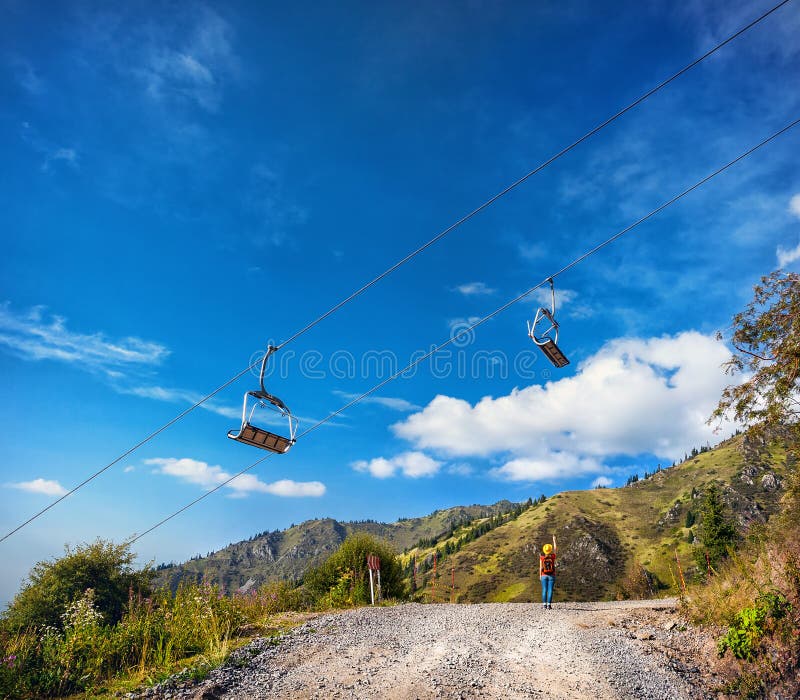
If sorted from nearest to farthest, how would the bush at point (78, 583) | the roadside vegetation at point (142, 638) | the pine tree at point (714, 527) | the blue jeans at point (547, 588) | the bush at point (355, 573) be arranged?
the roadside vegetation at point (142, 638), the blue jeans at point (547, 588), the bush at point (355, 573), the bush at point (78, 583), the pine tree at point (714, 527)

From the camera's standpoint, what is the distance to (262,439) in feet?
38.0

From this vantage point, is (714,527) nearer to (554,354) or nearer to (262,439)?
(554,354)

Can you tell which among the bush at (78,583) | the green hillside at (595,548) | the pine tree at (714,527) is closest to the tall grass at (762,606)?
the bush at (78,583)

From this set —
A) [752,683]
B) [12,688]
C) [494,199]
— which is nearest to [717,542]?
[752,683]

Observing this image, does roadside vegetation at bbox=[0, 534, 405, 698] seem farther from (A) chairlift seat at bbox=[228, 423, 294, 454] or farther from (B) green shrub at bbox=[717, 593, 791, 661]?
(B) green shrub at bbox=[717, 593, 791, 661]

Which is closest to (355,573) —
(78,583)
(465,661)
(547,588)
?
(547,588)

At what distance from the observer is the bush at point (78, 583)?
35281mm

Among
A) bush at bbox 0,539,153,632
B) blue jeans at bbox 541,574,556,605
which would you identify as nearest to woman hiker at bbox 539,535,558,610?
blue jeans at bbox 541,574,556,605

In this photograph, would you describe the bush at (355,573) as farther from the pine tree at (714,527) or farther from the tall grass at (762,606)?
the pine tree at (714,527)

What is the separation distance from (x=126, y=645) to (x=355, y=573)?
1157cm

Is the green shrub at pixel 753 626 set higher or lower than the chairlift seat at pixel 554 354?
lower

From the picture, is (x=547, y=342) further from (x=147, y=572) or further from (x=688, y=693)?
(x=147, y=572)

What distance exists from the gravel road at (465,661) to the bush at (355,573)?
570 centimetres

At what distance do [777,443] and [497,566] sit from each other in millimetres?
173215
